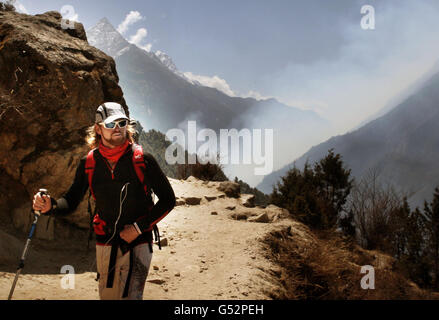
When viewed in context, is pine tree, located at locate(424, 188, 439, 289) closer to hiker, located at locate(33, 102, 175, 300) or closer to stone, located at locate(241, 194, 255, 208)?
stone, located at locate(241, 194, 255, 208)

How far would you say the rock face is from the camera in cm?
436

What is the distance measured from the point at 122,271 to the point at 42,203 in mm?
725

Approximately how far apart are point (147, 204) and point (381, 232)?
11.1 metres

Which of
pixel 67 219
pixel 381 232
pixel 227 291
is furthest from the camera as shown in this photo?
pixel 381 232

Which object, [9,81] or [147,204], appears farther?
A: [9,81]

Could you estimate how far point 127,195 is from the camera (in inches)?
71.6

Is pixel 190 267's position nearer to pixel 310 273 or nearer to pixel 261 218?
pixel 310 273

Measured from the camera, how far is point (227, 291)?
3.70 m

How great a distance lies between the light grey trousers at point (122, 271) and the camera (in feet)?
5.80

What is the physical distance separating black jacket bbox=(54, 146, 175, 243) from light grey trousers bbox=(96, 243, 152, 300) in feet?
0.25

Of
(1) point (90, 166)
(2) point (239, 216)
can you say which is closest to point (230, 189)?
(2) point (239, 216)
